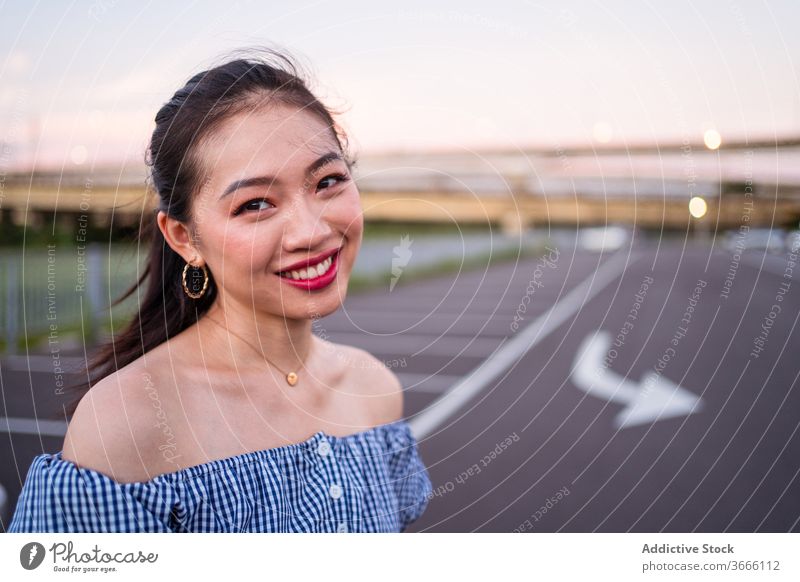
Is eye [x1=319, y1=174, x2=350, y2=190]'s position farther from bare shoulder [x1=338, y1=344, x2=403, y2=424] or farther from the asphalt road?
the asphalt road

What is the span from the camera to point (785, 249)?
212 centimetres

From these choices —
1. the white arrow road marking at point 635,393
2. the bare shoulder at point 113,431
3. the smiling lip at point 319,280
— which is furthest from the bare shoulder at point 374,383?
the white arrow road marking at point 635,393

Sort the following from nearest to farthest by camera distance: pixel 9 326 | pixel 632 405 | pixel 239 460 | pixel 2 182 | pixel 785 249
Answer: pixel 239 460, pixel 2 182, pixel 785 249, pixel 632 405, pixel 9 326

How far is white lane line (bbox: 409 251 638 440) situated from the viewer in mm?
4117

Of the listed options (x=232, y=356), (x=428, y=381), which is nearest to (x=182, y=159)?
(x=232, y=356)

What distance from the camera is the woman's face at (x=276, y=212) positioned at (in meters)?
1.23

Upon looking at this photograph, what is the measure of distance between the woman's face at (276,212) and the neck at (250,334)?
32 millimetres

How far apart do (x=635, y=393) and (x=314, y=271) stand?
4.00 m

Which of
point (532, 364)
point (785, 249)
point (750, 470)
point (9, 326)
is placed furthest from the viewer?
point (532, 364)

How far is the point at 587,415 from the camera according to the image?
4.36 meters

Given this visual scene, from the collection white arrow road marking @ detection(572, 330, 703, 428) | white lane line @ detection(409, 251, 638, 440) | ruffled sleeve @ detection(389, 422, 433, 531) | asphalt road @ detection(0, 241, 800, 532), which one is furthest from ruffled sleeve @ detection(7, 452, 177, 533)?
white arrow road marking @ detection(572, 330, 703, 428)

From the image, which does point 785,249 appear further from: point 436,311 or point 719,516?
point 436,311

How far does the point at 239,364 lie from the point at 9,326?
455cm
